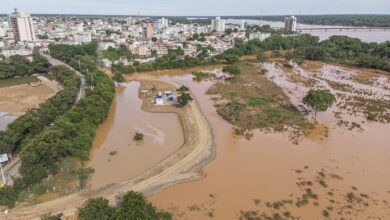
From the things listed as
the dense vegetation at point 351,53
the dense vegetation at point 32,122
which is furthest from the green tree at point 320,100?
the dense vegetation at point 351,53

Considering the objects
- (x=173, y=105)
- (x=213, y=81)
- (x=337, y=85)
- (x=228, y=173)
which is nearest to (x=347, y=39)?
(x=337, y=85)

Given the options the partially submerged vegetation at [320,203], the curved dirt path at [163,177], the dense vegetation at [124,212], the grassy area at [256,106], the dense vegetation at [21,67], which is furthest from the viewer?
the dense vegetation at [21,67]

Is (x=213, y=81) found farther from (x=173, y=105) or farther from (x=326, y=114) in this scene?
(x=326, y=114)

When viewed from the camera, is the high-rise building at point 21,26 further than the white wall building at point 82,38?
No

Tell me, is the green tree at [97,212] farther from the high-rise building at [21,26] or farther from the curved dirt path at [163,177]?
the high-rise building at [21,26]

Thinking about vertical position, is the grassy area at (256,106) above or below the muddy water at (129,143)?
above

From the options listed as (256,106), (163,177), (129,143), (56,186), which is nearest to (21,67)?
(129,143)

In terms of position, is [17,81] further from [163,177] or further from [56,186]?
[163,177]
